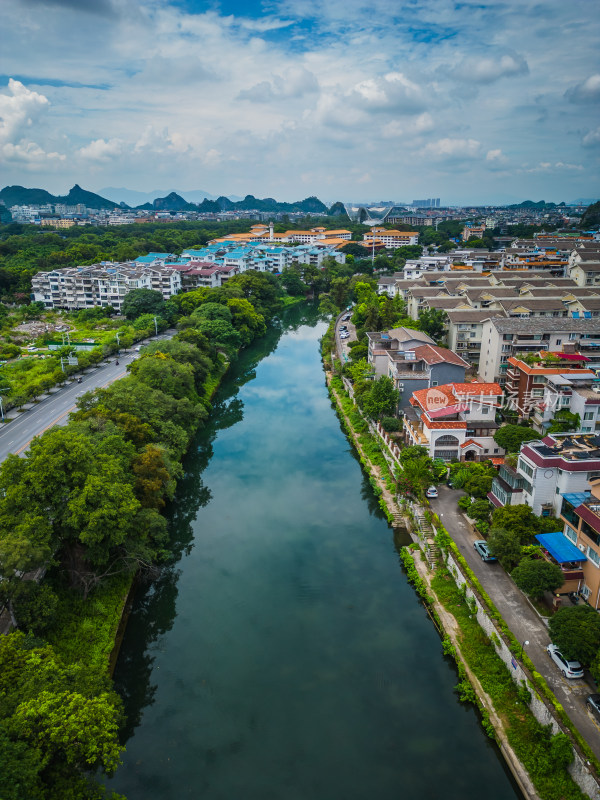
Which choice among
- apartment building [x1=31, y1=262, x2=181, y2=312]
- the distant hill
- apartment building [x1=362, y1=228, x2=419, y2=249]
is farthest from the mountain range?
apartment building [x1=31, y1=262, x2=181, y2=312]

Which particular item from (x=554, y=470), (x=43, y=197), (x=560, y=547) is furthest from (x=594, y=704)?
(x=43, y=197)

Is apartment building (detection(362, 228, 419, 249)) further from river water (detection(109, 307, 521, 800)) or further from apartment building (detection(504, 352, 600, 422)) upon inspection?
river water (detection(109, 307, 521, 800))

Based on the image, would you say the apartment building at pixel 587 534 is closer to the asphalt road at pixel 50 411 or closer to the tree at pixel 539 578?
the tree at pixel 539 578

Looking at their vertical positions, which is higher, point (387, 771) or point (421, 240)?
point (421, 240)

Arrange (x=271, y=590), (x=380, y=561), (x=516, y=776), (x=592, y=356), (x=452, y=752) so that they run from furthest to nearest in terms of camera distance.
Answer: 1. (x=592, y=356)
2. (x=380, y=561)
3. (x=271, y=590)
4. (x=452, y=752)
5. (x=516, y=776)

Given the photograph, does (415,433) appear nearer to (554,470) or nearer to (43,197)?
(554,470)

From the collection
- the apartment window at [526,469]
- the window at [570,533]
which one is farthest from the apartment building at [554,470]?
the window at [570,533]

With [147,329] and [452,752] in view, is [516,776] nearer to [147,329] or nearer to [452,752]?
[452,752]

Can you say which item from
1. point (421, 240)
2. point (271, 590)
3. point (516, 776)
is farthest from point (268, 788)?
point (421, 240)
